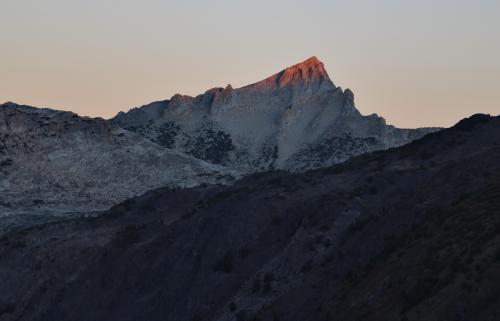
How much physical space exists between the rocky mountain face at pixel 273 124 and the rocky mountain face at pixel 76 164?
2099 centimetres

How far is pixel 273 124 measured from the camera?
173 metres

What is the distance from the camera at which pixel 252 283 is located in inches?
3113

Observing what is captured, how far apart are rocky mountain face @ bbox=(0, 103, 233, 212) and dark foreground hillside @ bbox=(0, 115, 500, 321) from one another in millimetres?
18829

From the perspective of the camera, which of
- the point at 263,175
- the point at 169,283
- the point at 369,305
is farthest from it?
the point at 263,175

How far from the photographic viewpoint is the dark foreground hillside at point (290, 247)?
60.0m

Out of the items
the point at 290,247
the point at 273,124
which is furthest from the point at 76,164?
the point at 290,247

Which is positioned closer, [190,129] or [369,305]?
[369,305]

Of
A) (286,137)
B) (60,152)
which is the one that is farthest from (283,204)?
(286,137)

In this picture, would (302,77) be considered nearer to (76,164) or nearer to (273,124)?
(273,124)

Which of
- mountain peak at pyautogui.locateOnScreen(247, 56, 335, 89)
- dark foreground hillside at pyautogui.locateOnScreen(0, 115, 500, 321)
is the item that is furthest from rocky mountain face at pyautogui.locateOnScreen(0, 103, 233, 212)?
mountain peak at pyautogui.locateOnScreen(247, 56, 335, 89)

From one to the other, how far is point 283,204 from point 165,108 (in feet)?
298

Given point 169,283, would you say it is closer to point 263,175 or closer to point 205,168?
point 263,175

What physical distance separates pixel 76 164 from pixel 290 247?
54597 millimetres

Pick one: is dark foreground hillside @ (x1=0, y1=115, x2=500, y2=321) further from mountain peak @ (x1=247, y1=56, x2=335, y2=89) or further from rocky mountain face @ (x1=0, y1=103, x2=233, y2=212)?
mountain peak @ (x1=247, y1=56, x2=335, y2=89)
